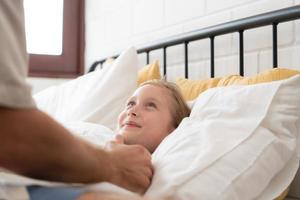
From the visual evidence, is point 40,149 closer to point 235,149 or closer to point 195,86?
point 235,149

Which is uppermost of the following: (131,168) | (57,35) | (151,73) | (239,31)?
(57,35)

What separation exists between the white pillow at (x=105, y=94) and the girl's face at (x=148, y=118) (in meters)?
0.25

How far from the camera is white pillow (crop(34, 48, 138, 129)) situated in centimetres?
166

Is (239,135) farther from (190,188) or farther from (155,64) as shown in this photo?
(155,64)

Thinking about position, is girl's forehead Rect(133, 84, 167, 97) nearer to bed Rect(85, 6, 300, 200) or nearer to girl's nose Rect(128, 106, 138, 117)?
girl's nose Rect(128, 106, 138, 117)

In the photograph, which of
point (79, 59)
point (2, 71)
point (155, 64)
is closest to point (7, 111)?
point (2, 71)

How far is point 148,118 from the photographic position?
1.32 metres

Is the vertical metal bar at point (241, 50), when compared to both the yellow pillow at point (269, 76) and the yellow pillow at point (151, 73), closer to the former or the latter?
the yellow pillow at point (269, 76)

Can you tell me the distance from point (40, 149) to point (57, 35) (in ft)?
7.84

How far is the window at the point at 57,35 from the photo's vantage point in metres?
2.82

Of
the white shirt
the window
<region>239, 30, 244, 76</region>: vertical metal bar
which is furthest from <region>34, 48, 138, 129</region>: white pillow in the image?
the white shirt

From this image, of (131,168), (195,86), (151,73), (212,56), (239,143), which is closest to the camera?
(131,168)

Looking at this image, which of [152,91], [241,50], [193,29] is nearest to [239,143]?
[152,91]

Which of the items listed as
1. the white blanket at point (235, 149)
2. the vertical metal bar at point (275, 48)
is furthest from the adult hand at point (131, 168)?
the vertical metal bar at point (275, 48)
